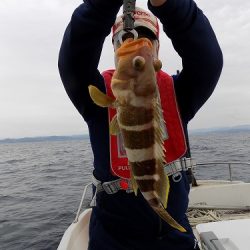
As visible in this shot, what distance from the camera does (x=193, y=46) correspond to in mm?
2717

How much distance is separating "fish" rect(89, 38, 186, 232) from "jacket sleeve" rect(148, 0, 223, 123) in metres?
0.63

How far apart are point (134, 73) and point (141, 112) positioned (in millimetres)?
226

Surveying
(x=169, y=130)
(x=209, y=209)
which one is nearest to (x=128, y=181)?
(x=169, y=130)

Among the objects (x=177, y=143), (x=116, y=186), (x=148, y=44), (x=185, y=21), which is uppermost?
(x=185, y=21)

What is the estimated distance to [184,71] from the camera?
3.02m

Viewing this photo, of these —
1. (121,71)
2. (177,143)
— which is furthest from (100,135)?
(121,71)

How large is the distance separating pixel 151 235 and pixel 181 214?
0.31 metres

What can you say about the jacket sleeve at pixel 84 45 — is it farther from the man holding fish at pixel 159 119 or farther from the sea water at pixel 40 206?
the sea water at pixel 40 206

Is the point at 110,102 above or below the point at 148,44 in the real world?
below

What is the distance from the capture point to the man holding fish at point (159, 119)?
2.31 metres

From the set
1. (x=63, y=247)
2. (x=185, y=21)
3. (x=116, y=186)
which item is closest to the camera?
(x=185, y=21)

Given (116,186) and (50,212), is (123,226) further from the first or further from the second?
(50,212)

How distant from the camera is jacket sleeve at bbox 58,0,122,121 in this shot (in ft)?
8.73

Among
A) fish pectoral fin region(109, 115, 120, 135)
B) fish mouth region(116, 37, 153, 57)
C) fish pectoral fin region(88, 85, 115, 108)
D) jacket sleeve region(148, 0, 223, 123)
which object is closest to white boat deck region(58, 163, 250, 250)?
jacket sleeve region(148, 0, 223, 123)
